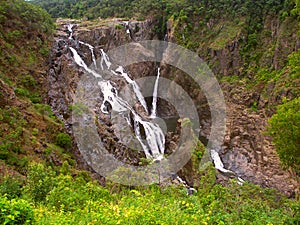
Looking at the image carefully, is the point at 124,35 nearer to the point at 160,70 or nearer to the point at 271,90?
the point at 160,70

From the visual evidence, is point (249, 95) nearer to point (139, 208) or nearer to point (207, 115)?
point (207, 115)

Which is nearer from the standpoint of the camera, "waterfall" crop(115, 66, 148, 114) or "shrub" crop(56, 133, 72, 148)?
"shrub" crop(56, 133, 72, 148)

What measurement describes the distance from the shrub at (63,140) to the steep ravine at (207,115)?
1.25m

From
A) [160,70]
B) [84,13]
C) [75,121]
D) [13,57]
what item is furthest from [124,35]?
[75,121]

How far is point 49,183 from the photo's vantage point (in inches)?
336

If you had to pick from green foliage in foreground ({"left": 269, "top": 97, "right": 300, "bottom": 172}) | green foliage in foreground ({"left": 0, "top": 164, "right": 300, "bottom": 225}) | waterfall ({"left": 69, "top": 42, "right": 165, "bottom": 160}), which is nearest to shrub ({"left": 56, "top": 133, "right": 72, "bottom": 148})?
waterfall ({"left": 69, "top": 42, "right": 165, "bottom": 160})

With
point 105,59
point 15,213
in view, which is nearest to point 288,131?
point 15,213

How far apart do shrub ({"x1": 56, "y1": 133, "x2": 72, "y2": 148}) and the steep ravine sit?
1254 mm

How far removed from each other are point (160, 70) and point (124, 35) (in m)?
6.55

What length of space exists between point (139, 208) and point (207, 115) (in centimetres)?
2094

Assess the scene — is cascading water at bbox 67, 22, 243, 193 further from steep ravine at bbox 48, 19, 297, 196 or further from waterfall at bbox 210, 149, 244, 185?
steep ravine at bbox 48, 19, 297, 196

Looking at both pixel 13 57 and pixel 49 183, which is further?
pixel 13 57

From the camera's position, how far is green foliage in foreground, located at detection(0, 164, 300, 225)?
15.3 feet

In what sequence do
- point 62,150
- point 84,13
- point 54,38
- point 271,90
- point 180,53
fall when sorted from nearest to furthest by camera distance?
point 62,150, point 271,90, point 54,38, point 180,53, point 84,13
